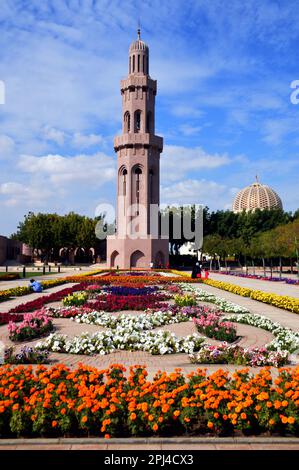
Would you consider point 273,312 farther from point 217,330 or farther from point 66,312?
point 66,312

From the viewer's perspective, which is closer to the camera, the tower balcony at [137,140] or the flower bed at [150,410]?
the flower bed at [150,410]

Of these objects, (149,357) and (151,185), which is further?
(151,185)

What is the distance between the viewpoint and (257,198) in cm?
10812

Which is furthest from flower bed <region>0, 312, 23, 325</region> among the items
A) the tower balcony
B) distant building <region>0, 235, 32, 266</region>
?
distant building <region>0, 235, 32, 266</region>

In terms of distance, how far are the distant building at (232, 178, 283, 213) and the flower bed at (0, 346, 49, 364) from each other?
101 m

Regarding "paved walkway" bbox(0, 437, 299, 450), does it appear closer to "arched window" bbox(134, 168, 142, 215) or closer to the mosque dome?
Result: "arched window" bbox(134, 168, 142, 215)

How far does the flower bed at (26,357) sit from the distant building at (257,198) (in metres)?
101

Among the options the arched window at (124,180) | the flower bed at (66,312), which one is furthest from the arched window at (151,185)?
the flower bed at (66,312)

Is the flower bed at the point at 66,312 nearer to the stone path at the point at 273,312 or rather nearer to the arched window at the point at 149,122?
the stone path at the point at 273,312

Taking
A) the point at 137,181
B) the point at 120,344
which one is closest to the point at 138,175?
the point at 137,181

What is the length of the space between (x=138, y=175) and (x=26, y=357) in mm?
40917

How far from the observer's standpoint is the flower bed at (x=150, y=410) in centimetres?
480
